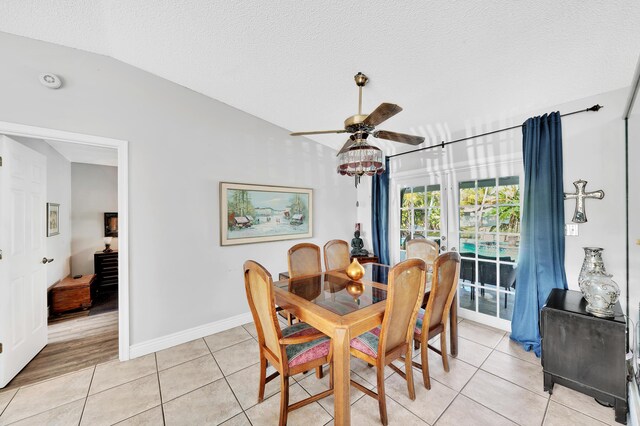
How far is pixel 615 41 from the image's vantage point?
5.69 feet

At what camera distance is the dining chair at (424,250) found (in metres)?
2.91

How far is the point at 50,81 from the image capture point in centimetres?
210

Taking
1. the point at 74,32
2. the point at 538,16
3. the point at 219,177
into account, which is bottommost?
the point at 219,177

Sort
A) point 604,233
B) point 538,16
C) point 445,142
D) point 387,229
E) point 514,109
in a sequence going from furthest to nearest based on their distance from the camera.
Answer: point 387,229
point 445,142
point 514,109
point 604,233
point 538,16

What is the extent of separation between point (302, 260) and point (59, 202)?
3.95 m

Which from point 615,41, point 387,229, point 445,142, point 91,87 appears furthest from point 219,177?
point 615,41

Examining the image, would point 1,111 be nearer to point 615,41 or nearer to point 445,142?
point 445,142

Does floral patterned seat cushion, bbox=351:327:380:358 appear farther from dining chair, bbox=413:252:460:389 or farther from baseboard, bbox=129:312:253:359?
baseboard, bbox=129:312:253:359

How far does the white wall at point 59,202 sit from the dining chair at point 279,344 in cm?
343

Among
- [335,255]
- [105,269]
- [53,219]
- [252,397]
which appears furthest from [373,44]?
[105,269]

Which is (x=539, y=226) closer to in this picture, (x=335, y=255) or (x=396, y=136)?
(x=396, y=136)

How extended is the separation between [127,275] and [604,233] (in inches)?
178

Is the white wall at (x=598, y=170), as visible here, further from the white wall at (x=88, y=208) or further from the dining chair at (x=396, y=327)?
the white wall at (x=88, y=208)

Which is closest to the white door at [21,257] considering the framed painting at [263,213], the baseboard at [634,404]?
the framed painting at [263,213]
